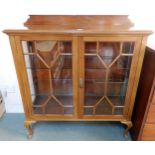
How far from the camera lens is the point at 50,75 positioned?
1.46 m

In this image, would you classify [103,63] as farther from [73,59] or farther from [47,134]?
[47,134]

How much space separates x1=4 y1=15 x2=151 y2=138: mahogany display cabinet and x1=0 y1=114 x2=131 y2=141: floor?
0.18 metres

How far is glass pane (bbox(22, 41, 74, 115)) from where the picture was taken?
4.32 feet

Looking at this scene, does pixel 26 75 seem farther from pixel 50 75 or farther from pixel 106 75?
pixel 106 75

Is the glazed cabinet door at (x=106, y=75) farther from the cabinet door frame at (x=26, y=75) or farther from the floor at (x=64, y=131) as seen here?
the floor at (x=64, y=131)

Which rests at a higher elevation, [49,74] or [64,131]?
[49,74]

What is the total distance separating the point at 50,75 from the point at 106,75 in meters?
0.54

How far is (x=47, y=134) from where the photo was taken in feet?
5.90

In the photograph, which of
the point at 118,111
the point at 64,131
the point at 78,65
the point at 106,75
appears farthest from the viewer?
the point at 64,131

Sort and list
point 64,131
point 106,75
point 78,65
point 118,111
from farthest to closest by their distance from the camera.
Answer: point 64,131 → point 118,111 → point 106,75 → point 78,65

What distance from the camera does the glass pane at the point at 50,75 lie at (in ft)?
4.32
